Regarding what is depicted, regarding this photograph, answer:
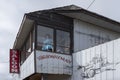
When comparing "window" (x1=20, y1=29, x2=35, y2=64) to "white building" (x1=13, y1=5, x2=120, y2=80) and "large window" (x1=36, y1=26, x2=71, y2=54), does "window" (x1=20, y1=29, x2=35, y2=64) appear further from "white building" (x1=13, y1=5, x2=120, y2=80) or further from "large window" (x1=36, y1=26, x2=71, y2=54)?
"large window" (x1=36, y1=26, x2=71, y2=54)

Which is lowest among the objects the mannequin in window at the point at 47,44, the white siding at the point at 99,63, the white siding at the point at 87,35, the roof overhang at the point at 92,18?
the white siding at the point at 99,63

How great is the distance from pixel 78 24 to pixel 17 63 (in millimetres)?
7746

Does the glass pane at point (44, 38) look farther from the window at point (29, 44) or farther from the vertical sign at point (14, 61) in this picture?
the vertical sign at point (14, 61)

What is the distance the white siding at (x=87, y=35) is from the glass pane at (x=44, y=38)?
1580 millimetres

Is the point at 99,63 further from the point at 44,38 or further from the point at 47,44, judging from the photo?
the point at 44,38

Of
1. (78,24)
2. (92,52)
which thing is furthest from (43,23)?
(92,52)

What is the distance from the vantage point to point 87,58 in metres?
13.5

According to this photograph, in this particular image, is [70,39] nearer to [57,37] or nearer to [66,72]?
[57,37]

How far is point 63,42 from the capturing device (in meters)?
15.9

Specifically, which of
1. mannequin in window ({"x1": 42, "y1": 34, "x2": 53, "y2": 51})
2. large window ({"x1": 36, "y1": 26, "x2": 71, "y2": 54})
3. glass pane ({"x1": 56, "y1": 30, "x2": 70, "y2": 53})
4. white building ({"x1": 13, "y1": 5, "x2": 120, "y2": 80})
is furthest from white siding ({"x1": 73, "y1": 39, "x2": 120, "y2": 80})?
mannequin in window ({"x1": 42, "y1": 34, "x2": 53, "y2": 51})

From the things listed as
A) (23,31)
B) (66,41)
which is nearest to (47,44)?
(66,41)

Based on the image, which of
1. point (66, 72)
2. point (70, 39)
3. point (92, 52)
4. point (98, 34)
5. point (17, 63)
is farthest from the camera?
point (17, 63)

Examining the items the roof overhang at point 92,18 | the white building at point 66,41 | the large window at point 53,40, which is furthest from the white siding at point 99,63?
the roof overhang at point 92,18

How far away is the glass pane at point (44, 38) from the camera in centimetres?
1492
